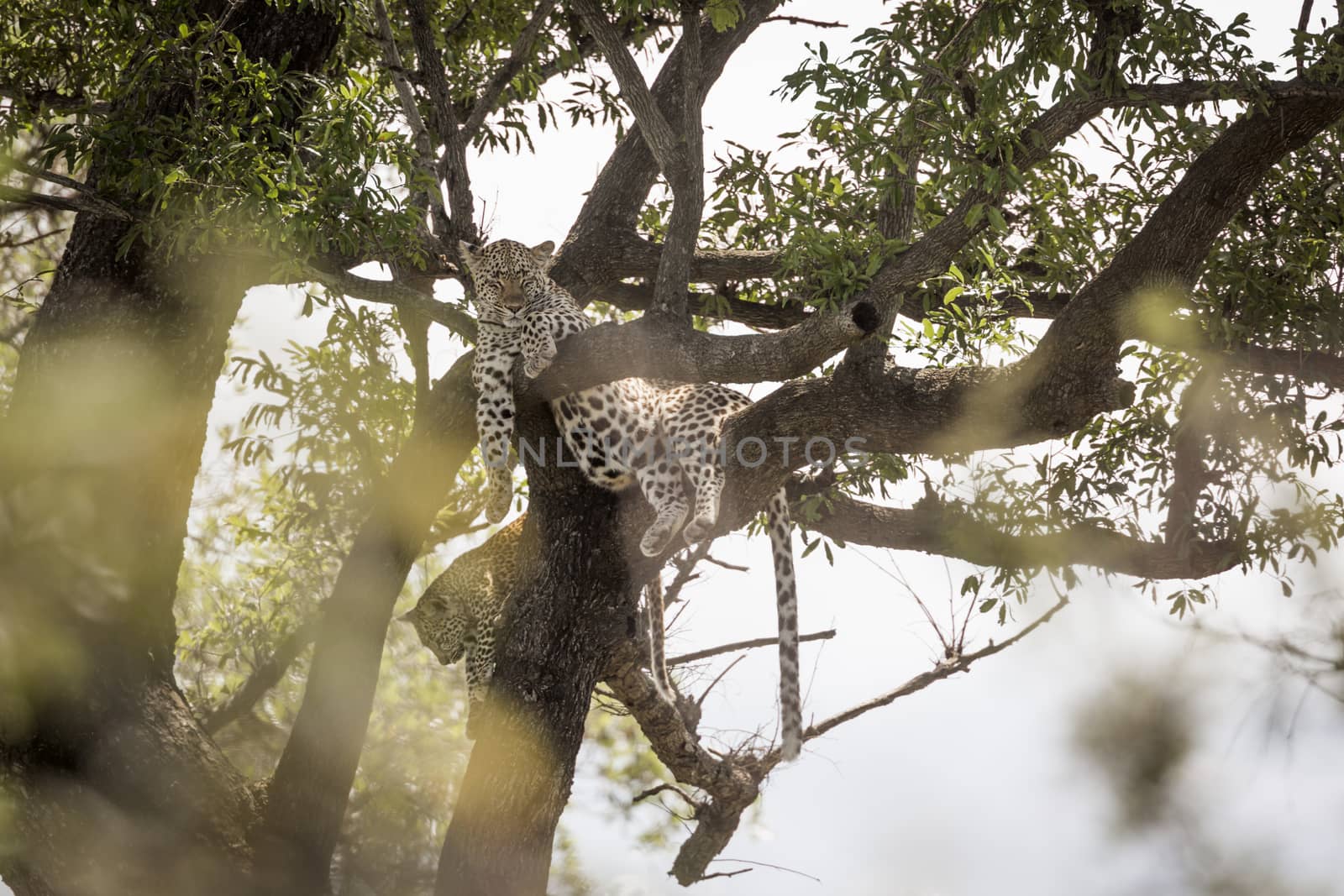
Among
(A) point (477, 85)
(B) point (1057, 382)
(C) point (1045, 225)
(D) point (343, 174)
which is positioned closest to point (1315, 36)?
(B) point (1057, 382)

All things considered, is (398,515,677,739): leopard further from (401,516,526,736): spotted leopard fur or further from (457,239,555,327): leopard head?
(457,239,555,327): leopard head

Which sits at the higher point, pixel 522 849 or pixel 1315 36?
pixel 1315 36

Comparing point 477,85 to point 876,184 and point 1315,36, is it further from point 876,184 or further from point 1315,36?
point 1315,36

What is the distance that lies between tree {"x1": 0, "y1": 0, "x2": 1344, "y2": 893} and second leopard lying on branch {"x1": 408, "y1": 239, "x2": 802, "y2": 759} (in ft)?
0.48

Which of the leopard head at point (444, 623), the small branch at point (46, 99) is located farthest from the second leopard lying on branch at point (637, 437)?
the small branch at point (46, 99)

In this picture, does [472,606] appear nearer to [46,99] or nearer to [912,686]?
[912,686]

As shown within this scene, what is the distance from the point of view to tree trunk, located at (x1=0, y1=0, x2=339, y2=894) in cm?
511

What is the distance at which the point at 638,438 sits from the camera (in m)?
5.50

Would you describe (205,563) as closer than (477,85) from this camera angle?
No

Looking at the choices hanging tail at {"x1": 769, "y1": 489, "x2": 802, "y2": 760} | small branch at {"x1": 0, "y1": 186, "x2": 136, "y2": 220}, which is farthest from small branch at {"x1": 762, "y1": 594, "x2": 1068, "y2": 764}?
small branch at {"x1": 0, "y1": 186, "x2": 136, "y2": 220}

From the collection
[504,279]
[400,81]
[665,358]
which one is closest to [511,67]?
[400,81]

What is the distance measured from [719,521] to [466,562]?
1.96 m

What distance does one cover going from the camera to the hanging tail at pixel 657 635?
6348 mm

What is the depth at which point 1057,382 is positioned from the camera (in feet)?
15.3
